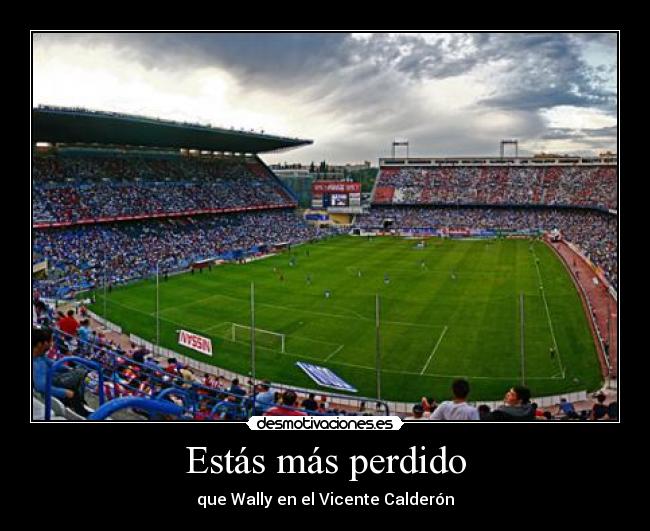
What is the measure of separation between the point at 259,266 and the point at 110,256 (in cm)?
1164

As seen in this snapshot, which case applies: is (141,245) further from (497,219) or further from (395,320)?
(497,219)

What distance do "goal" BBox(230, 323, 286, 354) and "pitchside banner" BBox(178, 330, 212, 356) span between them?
8.99ft

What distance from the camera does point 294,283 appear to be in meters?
40.2

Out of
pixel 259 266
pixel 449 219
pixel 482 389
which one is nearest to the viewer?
pixel 482 389

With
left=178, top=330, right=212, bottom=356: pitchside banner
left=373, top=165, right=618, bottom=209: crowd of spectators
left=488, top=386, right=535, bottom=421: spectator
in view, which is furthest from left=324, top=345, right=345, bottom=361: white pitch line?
left=373, top=165, right=618, bottom=209: crowd of spectators

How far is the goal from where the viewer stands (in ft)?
83.3

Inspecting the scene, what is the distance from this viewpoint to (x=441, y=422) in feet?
22.0

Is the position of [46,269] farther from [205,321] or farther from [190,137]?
[190,137]

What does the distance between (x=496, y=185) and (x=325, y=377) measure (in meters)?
75.8

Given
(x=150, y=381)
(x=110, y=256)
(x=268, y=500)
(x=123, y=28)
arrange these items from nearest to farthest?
1. (x=268, y=500)
2. (x=123, y=28)
3. (x=150, y=381)
4. (x=110, y=256)

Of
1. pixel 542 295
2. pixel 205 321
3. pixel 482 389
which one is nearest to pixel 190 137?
pixel 205 321

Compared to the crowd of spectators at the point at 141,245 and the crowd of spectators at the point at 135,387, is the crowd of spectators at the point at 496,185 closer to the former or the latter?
the crowd of spectators at the point at 141,245

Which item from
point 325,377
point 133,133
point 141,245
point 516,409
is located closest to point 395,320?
point 325,377

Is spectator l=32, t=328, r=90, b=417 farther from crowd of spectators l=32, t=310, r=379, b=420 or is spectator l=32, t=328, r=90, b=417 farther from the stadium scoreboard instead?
the stadium scoreboard
